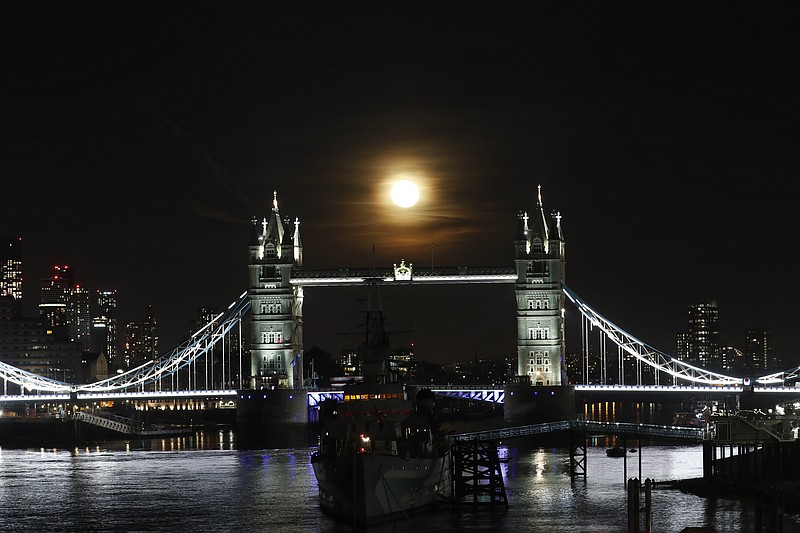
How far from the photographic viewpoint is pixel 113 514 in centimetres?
8719

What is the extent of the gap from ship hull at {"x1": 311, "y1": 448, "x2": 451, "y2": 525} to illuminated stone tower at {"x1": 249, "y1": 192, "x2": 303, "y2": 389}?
7230 cm

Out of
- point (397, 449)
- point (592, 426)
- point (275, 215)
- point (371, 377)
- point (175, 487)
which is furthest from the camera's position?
point (275, 215)

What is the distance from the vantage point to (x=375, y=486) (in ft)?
253

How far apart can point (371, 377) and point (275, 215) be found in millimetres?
76447

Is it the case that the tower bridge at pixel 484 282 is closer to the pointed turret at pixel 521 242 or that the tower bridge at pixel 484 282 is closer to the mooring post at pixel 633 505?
the pointed turret at pixel 521 242

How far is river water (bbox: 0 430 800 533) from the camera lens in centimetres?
8075

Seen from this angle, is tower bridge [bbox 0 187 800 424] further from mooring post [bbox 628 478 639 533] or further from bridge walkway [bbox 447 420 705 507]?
mooring post [bbox 628 478 639 533]

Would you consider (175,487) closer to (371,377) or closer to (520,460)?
(371,377)

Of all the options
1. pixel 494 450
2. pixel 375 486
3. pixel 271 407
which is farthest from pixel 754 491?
pixel 271 407

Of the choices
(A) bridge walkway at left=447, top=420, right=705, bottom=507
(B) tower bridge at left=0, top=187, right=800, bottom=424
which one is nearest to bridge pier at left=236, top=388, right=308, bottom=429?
(B) tower bridge at left=0, top=187, right=800, bottom=424

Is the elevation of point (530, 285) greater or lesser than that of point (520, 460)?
greater

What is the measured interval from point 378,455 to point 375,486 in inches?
57.8

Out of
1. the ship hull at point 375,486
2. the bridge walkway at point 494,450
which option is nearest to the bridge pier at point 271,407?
the bridge walkway at point 494,450

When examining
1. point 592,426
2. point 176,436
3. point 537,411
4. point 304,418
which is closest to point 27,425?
point 176,436
